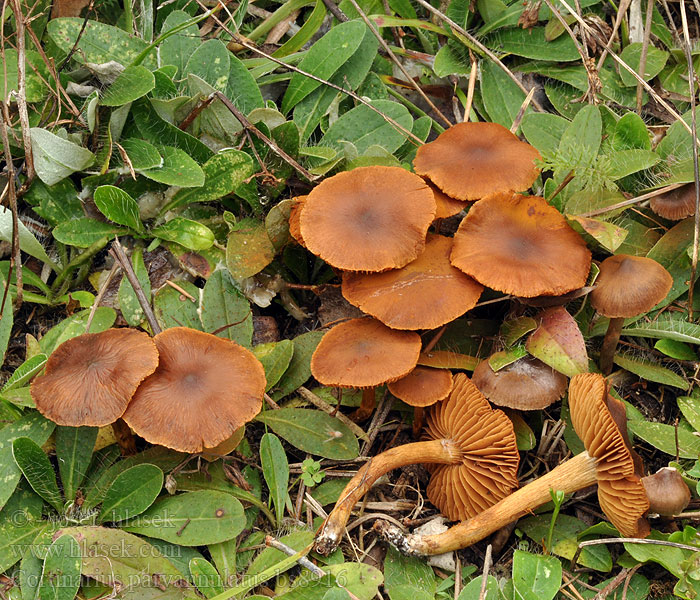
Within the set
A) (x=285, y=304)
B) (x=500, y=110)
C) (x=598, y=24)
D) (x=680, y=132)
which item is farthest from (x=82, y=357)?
(x=598, y=24)

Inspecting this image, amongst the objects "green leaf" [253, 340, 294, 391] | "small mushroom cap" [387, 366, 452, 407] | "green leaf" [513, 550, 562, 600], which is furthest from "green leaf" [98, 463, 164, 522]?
"green leaf" [513, 550, 562, 600]

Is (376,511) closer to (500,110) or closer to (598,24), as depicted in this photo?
(500,110)

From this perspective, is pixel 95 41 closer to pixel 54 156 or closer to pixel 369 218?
pixel 54 156

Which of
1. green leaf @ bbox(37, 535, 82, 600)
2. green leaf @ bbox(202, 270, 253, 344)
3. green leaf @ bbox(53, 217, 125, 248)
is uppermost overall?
green leaf @ bbox(53, 217, 125, 248)

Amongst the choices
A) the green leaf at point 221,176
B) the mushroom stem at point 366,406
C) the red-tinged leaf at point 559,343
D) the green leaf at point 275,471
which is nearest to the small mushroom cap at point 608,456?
the red-tinged leaf at point 559,343

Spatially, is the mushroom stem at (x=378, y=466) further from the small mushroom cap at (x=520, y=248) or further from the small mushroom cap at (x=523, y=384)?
the small mushroom cap at (x=520, y=248)

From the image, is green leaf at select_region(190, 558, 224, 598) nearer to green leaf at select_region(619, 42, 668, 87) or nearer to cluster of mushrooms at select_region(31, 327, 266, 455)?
cluster of mushrooms at select_region(31, 327, 266, 455)

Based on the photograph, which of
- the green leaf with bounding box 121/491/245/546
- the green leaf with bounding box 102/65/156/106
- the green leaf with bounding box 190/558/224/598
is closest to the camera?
the green leaf with bounding box 190/558/224/598

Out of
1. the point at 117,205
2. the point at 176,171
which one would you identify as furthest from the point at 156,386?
the point at 176,171
